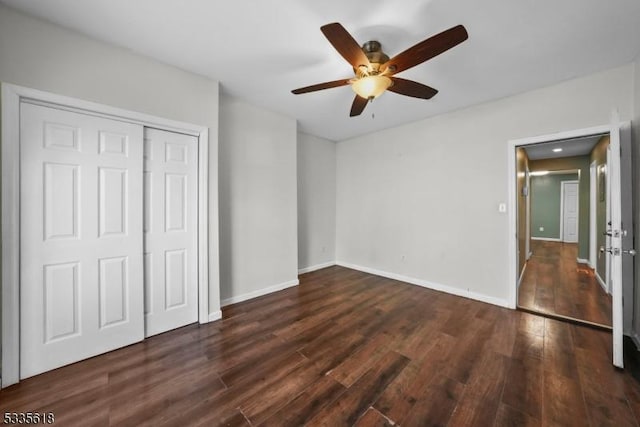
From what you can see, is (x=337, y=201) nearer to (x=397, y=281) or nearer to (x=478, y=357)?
(x=397, y=281)

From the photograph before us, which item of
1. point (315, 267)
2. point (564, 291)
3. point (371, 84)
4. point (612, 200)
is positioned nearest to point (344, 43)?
point (371, 84)

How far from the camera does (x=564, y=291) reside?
11.3 ft

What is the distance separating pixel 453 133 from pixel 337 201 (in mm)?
2471

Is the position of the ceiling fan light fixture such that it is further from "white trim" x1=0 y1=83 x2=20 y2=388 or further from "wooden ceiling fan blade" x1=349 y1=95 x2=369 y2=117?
"white trim" x1=0 y1=83 x2=20 y2=388

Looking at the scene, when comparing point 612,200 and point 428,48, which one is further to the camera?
point 612,200

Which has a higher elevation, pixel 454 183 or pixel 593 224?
pixel 454 183

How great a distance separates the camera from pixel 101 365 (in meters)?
1.90

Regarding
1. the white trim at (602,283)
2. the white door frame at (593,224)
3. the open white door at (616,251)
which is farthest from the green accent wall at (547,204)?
the open white door at (616,251)

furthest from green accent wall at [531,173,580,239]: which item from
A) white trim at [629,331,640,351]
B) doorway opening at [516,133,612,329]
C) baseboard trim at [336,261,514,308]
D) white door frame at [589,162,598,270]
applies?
white trim at [629,331,640,351]

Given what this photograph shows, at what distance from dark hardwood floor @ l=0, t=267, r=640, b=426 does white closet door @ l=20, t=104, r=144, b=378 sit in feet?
0.78

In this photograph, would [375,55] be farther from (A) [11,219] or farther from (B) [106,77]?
(A) [11,219]

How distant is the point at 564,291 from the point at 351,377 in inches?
148

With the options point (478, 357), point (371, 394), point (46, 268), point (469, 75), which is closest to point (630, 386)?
point (478, 357)

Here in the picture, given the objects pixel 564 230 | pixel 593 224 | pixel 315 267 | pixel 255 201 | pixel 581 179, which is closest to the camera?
pixel 255 201
